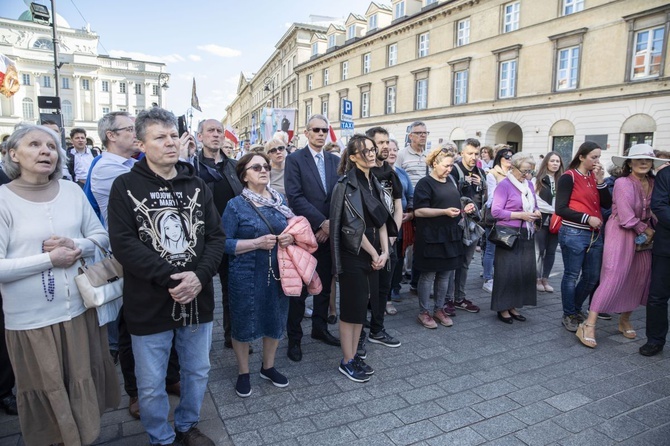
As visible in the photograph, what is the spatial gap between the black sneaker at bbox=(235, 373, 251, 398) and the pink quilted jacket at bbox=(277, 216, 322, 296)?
2.59ft

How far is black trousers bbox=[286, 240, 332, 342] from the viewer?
415 cm

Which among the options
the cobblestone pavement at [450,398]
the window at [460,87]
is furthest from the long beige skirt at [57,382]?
the window at [460,87]

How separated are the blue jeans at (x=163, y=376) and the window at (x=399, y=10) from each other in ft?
121

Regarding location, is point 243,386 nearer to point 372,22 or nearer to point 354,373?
point 354,373

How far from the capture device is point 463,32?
28.5m

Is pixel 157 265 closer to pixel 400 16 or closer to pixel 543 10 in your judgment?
pixel 543 10

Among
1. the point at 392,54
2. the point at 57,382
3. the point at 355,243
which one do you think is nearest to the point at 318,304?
the point at 355,243

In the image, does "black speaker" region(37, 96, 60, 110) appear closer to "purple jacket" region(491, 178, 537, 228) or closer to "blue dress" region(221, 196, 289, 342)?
"blue dress" region(221, 196, 289, 342)

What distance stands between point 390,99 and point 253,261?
113 feet

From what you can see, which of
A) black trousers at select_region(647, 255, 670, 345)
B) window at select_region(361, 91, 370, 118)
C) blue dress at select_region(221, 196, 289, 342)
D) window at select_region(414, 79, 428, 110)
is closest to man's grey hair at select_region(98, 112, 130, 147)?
blue dress at select_region(221, 196, 289, 342)

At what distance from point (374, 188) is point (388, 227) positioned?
47cm

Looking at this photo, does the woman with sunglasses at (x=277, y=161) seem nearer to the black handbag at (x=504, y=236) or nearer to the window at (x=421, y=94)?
the black handbag at (x=504, y=236)

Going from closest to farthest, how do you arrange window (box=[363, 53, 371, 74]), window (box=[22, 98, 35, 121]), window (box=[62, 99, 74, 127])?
window (box=[363, 53, 371, 74]) → window (box=[22, 98, 35, 121]) → window (box=[62, 99, 74, 127])

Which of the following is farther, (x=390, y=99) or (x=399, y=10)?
(x=390, y=99)
